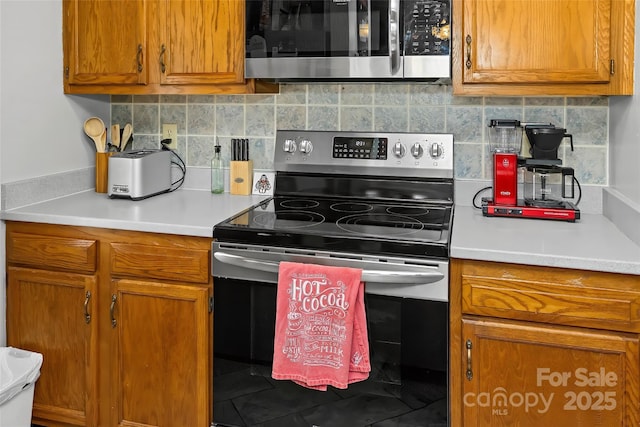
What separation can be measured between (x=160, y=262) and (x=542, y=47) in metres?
1.45

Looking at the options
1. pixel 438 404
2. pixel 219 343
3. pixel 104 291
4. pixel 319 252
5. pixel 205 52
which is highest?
pixel 205 52

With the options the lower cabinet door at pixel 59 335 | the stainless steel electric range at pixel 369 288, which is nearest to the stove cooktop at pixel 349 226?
the stainless steel electric range at pixel 369 288

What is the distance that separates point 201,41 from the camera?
2.13 metres

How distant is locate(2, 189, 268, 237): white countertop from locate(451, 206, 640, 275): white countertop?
0.83 meters

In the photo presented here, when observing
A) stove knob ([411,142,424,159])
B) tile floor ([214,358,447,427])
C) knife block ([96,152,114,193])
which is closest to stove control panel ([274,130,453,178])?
stove knob ([411,142,424,159])

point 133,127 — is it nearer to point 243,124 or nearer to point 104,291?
point 243,124

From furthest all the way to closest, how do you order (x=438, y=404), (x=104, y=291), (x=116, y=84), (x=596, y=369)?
1. (x=116, y=84)
2. (x=104, y=291)
3. (x=438, y=404)
4. (x=596, y=369)

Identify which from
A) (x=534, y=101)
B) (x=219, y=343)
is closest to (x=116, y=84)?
(x=219, y=343)

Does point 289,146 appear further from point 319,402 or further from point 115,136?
point 319,402

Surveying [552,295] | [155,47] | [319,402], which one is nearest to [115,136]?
[155,47]

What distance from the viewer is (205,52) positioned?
6.98 ft

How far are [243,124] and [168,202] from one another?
50 cm

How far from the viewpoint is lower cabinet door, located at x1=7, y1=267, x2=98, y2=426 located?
196 centimetres

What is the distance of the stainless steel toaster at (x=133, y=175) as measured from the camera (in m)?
2.19
